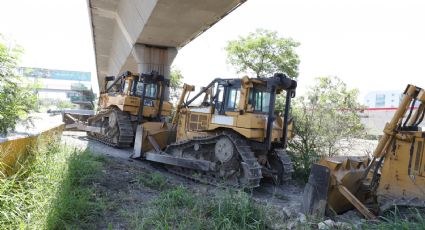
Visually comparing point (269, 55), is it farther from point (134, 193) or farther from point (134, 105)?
point (134, 193)

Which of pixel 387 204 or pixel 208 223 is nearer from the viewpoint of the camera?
pixel 208 223

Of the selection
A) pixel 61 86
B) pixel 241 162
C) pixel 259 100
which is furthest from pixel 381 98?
pixel 241 162

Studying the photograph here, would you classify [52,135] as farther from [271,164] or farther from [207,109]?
[271,164]

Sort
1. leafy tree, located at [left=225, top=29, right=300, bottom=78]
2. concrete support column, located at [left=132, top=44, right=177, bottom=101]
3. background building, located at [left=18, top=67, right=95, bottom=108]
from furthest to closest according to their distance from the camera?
leafy tree, located at [left=225, top=29, right=300, bottom=78]
concrete support column, located at [left=132, top=44, right=177, bottom=101]
background building, located at [left=18, top=67, right=95, bottom=108]

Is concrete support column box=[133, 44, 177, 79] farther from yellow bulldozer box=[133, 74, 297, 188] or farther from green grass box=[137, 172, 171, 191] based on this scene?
green grass box=[137, 172, 171, 191]

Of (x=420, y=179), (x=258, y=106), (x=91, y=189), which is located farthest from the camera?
(x=258, y=106)

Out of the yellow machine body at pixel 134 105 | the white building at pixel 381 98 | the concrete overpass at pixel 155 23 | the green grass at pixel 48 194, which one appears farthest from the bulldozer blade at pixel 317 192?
the white building at pixel 381 98

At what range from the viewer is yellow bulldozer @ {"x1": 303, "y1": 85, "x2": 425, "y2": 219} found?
5348mm

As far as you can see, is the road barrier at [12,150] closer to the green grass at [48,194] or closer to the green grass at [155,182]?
the green grass at [48,194]

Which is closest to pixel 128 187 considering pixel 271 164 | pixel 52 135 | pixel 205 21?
pixel 52 135

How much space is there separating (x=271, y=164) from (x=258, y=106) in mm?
1629

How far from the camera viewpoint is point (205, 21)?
13211 mm

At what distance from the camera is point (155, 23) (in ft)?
43.8

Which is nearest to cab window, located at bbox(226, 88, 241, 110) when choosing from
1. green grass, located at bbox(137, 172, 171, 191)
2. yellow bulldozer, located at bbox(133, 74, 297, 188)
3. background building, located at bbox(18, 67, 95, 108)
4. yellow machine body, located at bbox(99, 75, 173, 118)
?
yellow bulldozer, located at bbox(133, 74, 297, 188)
